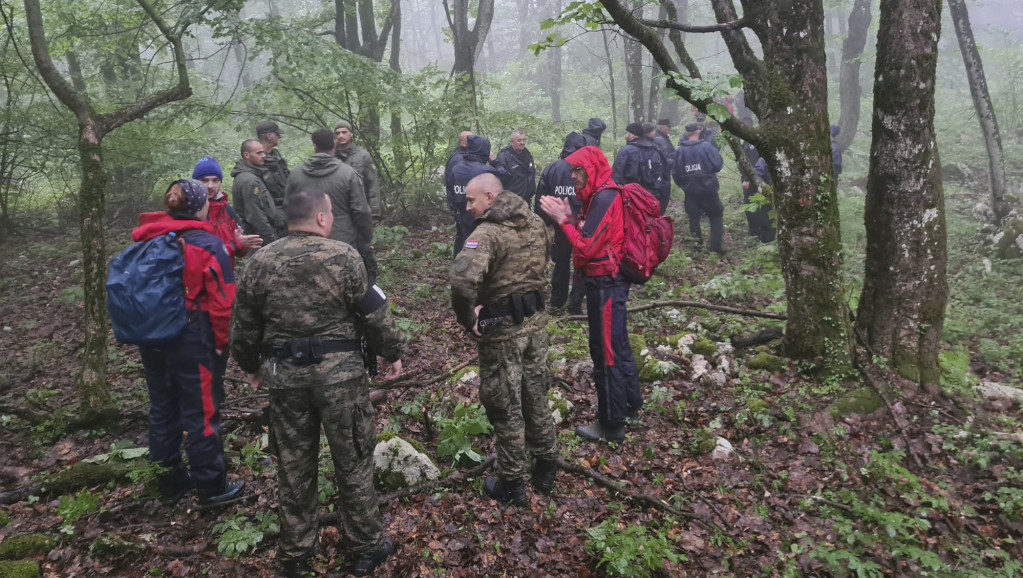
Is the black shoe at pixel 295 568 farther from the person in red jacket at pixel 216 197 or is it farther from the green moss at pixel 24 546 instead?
the person in red jacket at pixel 216 197

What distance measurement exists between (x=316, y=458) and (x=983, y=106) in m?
13.1

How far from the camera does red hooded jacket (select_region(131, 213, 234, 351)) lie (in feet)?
13.3

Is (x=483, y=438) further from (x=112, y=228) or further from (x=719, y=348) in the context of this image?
(x=112, y=228)

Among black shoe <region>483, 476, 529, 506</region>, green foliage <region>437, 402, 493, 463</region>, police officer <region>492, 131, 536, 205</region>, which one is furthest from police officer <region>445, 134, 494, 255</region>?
black shoe <region>483, 476, 529, 506</region>

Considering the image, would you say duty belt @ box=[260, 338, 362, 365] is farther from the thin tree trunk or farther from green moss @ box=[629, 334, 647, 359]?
the thin tree trunk

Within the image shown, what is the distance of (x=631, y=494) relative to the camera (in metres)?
4.33

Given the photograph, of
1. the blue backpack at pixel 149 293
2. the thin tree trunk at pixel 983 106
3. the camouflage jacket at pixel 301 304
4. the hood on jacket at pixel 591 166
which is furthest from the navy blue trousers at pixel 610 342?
the thin tree trunk at pixel 983 106

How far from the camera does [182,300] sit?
13.2 ft

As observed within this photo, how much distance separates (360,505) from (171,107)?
10979mm

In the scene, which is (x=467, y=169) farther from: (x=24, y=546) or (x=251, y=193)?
(x=24, y=546)

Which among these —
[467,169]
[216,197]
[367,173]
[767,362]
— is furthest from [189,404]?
[467,169]

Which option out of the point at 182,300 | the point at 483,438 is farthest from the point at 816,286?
the point at 182,300

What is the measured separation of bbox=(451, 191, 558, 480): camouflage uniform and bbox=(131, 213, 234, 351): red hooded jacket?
6.01 ft

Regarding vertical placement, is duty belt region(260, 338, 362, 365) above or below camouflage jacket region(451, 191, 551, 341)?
below
